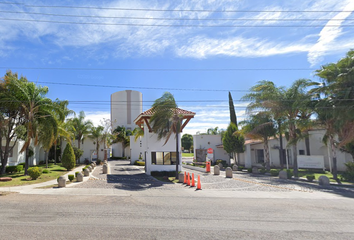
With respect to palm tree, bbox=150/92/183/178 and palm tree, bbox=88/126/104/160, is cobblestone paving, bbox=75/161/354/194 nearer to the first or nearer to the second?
palm tree, bbox=150/92/183/178

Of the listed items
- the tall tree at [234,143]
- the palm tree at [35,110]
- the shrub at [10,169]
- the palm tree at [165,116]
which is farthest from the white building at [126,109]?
the palm tree at [165,116]

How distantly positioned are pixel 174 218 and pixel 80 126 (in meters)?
33.5

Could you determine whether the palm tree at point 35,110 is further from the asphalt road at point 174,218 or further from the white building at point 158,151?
the asphalt road at point 174,218

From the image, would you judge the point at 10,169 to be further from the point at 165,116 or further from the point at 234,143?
the point at 234,143

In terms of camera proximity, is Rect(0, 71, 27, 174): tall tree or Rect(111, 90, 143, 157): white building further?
Rect(111, 90, 143, 157): white building

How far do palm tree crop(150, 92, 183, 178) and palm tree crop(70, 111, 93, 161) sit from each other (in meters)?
21.3

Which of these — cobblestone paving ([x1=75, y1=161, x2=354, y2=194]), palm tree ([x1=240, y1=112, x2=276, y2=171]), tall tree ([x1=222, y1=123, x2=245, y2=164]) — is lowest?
cobblestone paving ([x1=75, y1=161, x2=354, y2=194])

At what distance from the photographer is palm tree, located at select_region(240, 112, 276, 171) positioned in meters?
25.5

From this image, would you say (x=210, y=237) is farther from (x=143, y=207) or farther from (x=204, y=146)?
(x=204, y=146)

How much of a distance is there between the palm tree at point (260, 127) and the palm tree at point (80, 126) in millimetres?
23233

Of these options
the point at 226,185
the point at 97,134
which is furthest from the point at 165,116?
the point at 97,134

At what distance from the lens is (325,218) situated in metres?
8.35

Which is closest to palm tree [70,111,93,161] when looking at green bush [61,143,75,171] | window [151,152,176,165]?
green bush [61,143,75,171]

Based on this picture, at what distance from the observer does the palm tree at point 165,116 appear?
65.8 feet
